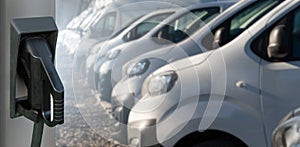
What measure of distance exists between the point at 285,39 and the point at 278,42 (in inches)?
1.3

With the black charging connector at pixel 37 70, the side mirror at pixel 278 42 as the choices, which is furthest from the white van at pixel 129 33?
the black charging connector at pixel 37 70

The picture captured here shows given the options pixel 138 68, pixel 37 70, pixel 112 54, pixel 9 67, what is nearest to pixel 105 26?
pixel 112 54

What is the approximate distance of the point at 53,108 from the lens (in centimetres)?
68

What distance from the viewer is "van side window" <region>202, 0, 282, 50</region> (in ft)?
6.93

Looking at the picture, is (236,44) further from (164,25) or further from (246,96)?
(164,25)

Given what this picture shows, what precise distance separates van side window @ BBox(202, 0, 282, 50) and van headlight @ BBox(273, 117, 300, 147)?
0.79 m

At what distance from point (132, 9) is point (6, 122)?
103 centimetres

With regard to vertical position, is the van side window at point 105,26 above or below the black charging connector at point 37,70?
below

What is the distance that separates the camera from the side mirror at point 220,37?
2113 millimetres

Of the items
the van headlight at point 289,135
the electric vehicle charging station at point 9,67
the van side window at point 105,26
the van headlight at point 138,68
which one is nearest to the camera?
the electric vehicle charging station at point 9,67

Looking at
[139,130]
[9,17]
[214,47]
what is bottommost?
[139,130]

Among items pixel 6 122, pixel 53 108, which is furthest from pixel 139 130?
pixel 53 108

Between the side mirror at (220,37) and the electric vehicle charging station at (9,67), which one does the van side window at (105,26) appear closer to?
the side mirror at (220,37)

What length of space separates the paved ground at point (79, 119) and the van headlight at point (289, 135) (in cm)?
60
